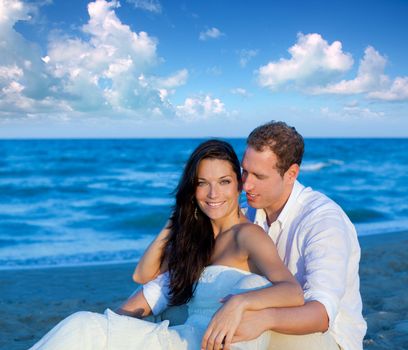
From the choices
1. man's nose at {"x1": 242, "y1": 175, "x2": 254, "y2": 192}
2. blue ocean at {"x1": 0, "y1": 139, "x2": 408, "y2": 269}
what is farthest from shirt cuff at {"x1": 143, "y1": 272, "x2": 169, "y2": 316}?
blue ocean at {"x1": 0, "y1": 139, "x2": 408, "y2": 269}

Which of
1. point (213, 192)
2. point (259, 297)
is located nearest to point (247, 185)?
point (213, 192)

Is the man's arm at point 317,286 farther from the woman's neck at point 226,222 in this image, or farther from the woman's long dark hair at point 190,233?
the woman's long dark hair at point 190,233

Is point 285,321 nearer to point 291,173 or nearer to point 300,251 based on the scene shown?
point 300,251

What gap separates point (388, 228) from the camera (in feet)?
43.9

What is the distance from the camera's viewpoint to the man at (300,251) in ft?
8.61

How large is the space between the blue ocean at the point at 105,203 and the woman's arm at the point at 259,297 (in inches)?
282

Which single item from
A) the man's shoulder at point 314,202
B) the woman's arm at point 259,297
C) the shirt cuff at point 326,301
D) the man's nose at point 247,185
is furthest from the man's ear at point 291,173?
the shirt cuff at point 326,301

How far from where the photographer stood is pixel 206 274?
3207mm

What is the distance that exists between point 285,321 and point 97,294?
192 inches

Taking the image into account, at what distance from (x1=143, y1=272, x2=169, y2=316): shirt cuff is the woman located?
1.9 inches

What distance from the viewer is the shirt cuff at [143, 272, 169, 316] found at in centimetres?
339

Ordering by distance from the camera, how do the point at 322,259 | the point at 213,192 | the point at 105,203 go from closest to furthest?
the point at 322,259
the point at 213,192
the point at 105,203

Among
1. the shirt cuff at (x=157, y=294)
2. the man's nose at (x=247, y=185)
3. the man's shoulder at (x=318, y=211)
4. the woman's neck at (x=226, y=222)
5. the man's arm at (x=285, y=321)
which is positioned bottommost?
the shirt cuff at (x=157, y=294)

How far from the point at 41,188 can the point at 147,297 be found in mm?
21657
